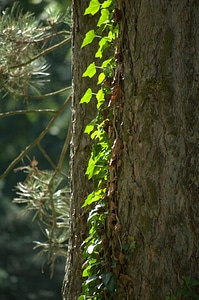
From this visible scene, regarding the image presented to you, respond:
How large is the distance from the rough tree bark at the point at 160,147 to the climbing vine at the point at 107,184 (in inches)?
1.8

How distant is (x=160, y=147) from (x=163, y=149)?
1 cm

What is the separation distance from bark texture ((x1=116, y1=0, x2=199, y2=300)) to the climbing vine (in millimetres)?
78

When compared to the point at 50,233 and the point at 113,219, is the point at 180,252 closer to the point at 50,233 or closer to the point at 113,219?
the point at 113,219

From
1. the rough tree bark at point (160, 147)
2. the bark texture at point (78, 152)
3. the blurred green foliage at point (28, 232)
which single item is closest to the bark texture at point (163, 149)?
the rough tree bark at point (160, 147)

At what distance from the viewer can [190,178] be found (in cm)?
288

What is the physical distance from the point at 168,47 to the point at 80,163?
92 centimetres

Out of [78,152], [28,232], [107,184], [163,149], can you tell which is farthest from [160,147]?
[28,232]

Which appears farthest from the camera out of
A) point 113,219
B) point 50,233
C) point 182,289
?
point 50,233

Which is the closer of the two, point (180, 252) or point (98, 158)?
point (180, 252)

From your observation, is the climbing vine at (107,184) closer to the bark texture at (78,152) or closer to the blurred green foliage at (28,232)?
the bark texture at (78,152)

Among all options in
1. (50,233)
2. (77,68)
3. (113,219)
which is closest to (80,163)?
(77,68)

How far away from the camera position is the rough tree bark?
2877mm

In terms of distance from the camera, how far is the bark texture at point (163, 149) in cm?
288

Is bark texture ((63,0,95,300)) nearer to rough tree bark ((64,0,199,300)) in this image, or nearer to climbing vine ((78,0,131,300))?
climbing vine ((78,0,131,300))
